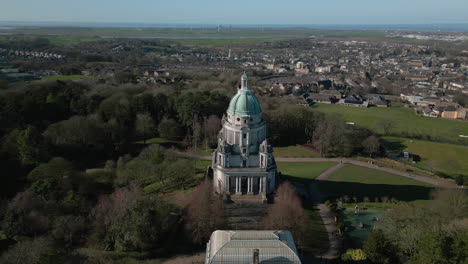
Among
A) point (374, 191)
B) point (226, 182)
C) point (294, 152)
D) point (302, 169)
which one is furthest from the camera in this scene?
point (294, 152)

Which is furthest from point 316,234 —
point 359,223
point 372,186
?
point 372,186

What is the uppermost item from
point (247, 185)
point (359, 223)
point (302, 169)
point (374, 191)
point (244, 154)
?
point (244, 154)

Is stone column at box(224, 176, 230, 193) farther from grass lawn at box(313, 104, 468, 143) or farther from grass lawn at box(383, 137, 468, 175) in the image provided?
grass lawn at box(313, 104, 468, 143)

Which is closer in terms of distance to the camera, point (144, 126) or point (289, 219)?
point (289, 219)

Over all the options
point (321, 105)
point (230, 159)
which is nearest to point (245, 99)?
point (230, 159)

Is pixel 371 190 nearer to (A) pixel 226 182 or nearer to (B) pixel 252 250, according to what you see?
(A) pixel 226 182

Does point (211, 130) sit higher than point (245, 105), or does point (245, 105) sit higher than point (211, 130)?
point (245, 105)

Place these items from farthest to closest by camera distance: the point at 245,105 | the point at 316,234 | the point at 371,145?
the point at 371,145 → the point at 245,105 → the point at 316,234

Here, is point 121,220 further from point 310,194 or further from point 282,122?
point 282,122
